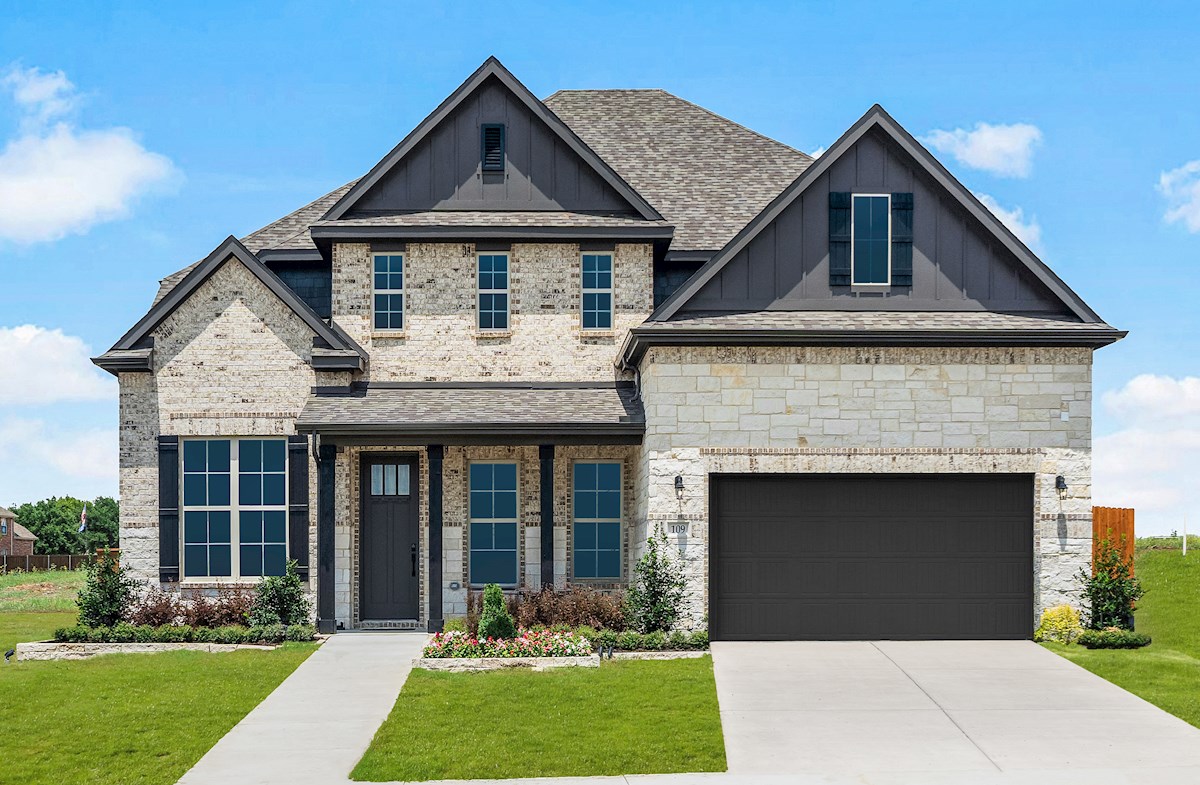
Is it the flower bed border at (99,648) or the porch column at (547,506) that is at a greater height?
the porch column at (547,506)


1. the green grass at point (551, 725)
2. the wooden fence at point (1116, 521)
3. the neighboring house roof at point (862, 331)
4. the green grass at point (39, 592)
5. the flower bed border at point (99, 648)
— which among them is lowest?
the green grass at point (39, 592)

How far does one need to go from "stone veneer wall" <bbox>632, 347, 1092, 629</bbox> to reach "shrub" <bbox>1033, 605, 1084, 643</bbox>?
168 millimetres

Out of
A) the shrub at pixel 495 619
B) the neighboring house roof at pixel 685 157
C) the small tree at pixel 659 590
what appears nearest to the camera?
the shrub at pixel 495 619

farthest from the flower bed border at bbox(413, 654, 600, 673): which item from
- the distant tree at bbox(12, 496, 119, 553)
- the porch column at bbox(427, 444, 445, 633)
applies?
the distant tree at bbox(12, 496, 119, 553)

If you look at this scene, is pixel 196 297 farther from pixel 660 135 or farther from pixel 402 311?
pixel 660 135

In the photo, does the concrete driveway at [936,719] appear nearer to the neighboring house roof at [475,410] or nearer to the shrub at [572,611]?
the shrub at [572,611]

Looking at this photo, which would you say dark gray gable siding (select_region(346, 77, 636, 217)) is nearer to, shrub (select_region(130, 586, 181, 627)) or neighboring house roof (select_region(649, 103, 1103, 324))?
neighboring house roof (select_region(649, 103, 1103, 324))

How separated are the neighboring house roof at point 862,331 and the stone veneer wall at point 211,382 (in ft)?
20.2

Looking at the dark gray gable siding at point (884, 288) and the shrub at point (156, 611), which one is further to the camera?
the shrub at point (156, 611)

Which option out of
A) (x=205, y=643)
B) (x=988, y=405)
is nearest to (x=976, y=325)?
(x=988, y=405)

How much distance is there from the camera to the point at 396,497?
2048 centimetres

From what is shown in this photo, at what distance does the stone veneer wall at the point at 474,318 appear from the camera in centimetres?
2108

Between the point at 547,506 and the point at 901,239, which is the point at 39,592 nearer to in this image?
the point at 547,506

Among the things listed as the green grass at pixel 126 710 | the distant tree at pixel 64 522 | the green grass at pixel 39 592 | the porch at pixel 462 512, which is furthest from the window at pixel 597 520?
the distant tree at pixel 64 522
